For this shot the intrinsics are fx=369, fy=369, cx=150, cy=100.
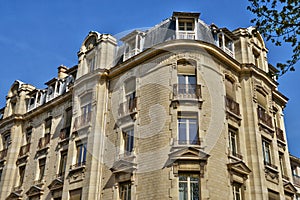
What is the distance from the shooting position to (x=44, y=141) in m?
25.6

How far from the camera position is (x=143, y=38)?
22234 mm

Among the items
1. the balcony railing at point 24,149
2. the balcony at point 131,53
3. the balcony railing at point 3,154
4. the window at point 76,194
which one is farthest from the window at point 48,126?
the balcony at point 131,53

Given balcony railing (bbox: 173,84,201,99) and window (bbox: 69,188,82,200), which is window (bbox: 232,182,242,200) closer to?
balcony railing (bbox: 173,84,201,99)

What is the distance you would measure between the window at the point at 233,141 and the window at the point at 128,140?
202 inches

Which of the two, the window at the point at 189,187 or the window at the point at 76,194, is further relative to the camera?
the window at the point at 76,194

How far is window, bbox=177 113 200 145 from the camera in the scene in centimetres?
1784

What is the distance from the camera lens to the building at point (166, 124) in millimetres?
17656

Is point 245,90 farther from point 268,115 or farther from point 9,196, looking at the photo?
point 9,196

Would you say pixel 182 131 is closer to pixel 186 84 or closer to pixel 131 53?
pixel 186 84

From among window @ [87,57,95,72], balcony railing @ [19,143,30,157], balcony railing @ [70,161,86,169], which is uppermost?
window @ [87,57,95,72]

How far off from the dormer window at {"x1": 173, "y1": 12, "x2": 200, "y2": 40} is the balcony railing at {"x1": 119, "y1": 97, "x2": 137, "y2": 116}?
434 centimetres

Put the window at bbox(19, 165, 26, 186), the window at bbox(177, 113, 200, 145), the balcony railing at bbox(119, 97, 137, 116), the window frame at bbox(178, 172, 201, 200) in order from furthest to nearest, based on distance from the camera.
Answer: the window at bbox(19, 165, 26, 186), the balcony railing at bbox(119, 97, 137, 116), the window at bbox(177, 113, 200, 145), the window frame at bbox(178, 172, 201, 200)

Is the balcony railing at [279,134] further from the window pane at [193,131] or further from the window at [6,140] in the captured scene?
the window at [6,140]

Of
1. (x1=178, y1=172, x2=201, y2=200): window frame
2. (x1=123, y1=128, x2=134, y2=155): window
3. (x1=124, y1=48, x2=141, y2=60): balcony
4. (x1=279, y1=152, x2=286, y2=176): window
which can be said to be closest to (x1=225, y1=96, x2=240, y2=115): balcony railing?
(x1=178, y1=172, x2=201, y2=200): window frame
